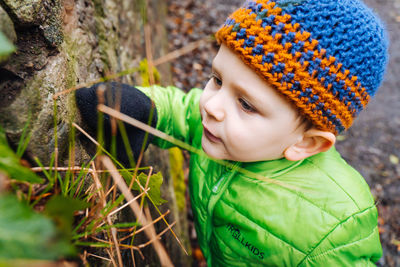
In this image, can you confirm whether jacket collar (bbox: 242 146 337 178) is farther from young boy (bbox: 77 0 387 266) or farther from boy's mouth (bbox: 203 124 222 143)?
boy's mouth (bbox: 203 124 222 143)

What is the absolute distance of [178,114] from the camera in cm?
197

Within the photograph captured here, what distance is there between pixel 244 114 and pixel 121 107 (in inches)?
25.2

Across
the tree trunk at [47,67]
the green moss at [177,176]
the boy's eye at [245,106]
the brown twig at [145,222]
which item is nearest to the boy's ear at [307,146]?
the boy's eye at [245,106]

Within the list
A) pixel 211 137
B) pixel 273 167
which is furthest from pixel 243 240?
pixel 211 137

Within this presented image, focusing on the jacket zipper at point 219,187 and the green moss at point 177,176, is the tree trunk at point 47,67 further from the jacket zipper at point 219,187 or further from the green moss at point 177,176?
the green moss at point 177,176

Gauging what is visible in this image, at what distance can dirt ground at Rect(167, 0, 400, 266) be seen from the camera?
3305 millimetres

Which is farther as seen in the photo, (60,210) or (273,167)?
(273,167)

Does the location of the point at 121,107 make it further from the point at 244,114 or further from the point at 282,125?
the point at 282,125

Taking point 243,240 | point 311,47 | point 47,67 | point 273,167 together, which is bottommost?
point 243,240

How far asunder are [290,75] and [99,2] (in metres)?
1.33

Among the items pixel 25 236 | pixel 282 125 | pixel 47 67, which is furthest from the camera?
pixel 282 125

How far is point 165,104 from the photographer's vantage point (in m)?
1.87

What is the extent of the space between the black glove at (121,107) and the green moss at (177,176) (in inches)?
51.7

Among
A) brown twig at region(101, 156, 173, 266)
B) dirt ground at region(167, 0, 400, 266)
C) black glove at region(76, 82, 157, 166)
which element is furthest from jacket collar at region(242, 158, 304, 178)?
dirt ground at region(167, 0, 400, 266)
